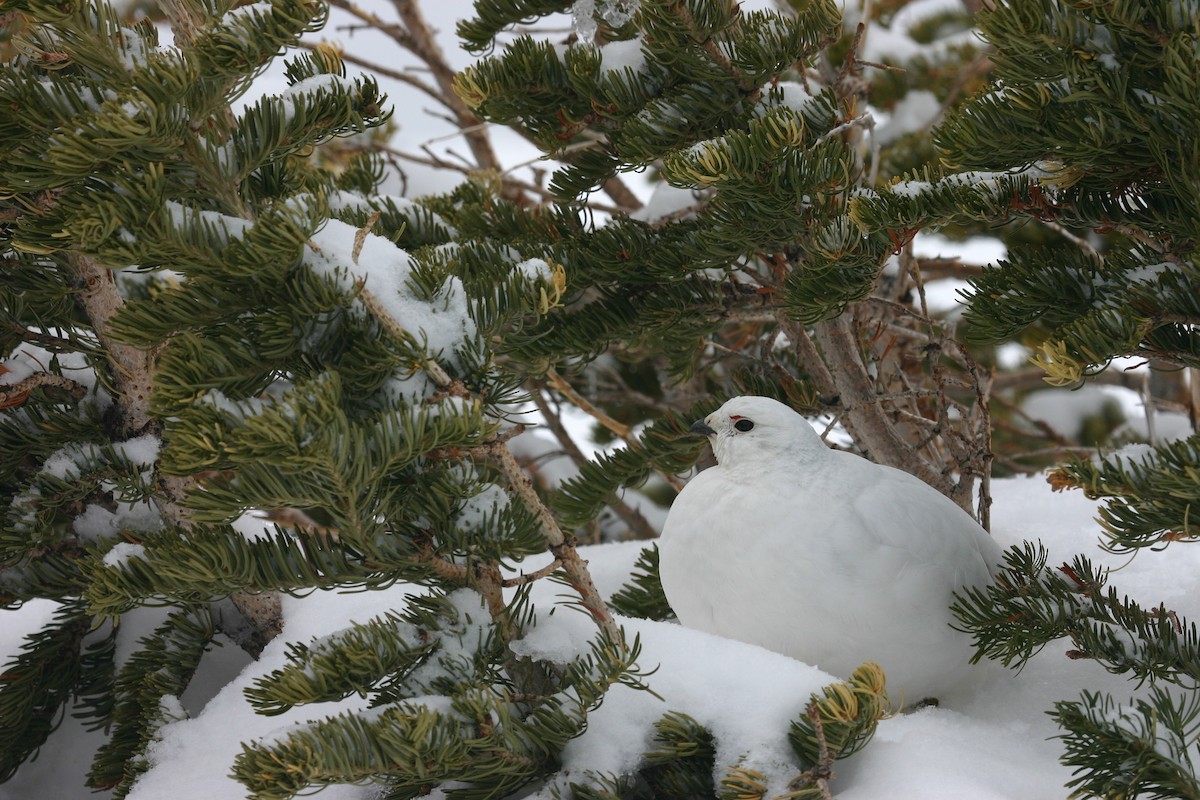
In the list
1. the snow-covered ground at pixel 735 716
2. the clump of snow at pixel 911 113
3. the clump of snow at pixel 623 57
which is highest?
the clump of snow at pixel 911 113

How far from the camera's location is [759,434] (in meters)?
1.80

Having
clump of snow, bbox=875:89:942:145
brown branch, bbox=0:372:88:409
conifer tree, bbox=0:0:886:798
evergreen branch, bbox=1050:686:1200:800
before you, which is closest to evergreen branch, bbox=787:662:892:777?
conifer tree, bbox=0:0:886:798

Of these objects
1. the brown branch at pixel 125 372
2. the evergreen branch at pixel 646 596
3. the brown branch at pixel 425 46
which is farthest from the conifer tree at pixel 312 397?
the brown branch at pixel 425 46

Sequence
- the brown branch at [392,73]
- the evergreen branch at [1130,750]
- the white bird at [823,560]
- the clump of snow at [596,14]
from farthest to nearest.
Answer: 1. the brown branch at [392,73]
2. the clump of snow at [596,14]
3. the white bird at [823,560]
4. the evergreen branch at [1130,750]

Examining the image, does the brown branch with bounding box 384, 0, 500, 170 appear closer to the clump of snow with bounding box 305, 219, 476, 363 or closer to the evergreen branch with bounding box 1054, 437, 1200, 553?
the clump of snow with bounding box 305, 219, 476, 363

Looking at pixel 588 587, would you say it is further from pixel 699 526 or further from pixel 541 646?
pixel 699 526

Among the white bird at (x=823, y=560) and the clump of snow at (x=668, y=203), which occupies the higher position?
the clump of snow at (x=668, y=203)

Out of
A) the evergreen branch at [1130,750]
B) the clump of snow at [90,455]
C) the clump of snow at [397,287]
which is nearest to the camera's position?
the evergreen branch at [1130,750]

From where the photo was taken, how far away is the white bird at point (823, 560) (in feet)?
5.26

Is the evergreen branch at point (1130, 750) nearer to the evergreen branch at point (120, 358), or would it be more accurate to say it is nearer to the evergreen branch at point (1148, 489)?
the evergreen branch at point (1148, 489)

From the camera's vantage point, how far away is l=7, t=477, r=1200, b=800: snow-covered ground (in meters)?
1.30

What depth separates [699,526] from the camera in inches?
67.2

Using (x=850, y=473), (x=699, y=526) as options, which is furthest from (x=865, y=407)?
(x=699, y=526)

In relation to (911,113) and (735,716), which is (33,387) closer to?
(735,716)
